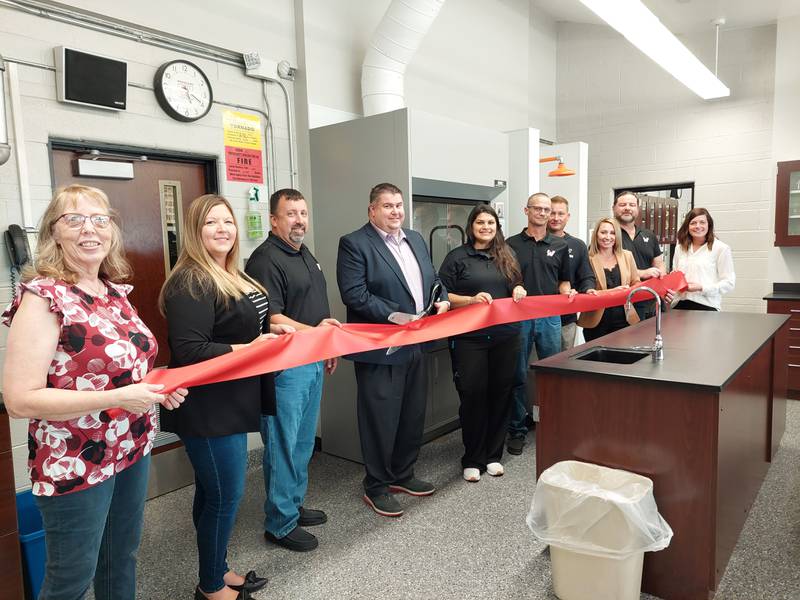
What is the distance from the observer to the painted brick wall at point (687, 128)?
5340mm

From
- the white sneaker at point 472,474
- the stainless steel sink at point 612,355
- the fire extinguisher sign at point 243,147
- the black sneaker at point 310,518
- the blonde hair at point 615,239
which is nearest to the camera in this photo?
the stainless steel sink at point 612,355

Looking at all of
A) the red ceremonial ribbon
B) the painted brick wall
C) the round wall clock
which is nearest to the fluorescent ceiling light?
the painted brick wall

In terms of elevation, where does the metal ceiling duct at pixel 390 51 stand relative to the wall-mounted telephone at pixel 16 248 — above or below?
above

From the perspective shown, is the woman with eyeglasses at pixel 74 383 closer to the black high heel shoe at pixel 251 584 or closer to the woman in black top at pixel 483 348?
the black high heel shoe at pixel 251 584

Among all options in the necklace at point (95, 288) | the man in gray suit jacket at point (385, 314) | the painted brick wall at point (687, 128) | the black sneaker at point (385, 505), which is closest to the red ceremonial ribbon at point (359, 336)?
the man in gray suit jacket at point (385, 314)

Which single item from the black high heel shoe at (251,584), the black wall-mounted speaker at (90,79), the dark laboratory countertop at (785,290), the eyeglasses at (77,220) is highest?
the black wall-mounted speaker at (90,79)

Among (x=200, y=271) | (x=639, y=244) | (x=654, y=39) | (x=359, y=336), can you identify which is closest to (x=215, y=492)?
(x=200, y=271)

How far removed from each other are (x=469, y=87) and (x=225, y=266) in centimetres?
374

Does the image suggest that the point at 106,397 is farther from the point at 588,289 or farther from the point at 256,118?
the point at 588,289

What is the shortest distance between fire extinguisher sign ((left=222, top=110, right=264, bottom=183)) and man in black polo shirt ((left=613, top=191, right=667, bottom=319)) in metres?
2.56

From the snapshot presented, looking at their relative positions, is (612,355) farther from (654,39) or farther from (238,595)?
(654,39)

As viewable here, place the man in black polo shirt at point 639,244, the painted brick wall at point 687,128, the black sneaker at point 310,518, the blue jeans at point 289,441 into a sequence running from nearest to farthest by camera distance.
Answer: the blue jeans at point 289,441
the black sneaker at point 310,518
the man in black polo shirt at point 639,244
the painted brick wall at point 687,128

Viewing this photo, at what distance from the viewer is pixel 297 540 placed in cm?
247

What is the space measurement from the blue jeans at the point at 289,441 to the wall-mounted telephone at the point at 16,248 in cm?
123
